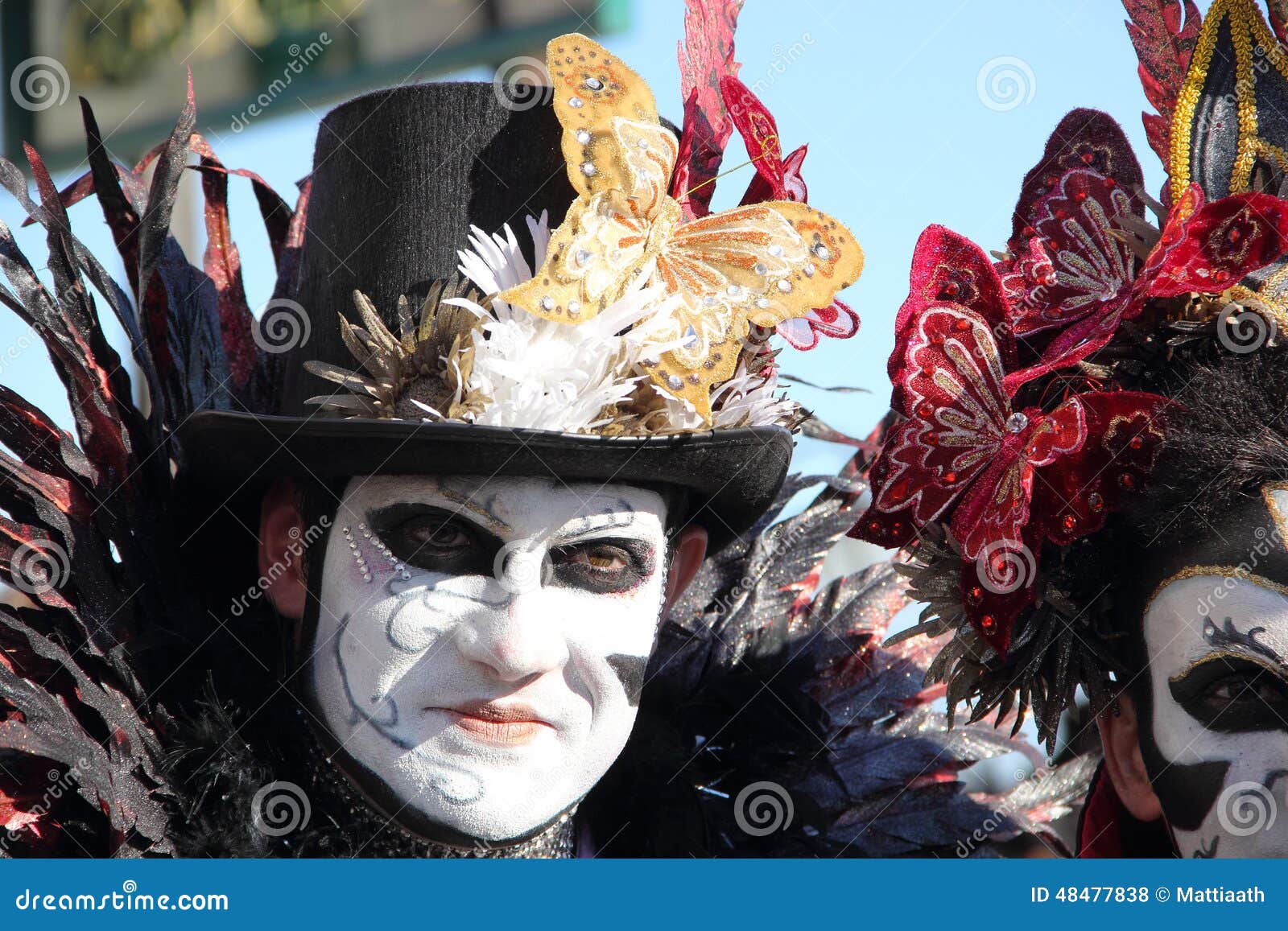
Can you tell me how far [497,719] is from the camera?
265 centimetres

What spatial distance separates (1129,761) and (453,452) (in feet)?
4.48

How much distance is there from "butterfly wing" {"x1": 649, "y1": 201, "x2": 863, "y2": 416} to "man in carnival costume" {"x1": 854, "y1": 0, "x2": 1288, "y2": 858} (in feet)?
0.67

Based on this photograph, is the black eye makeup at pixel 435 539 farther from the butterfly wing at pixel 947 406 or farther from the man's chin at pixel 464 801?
the butterfly wing at pixel 947 406

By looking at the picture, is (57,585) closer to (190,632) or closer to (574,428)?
(190,632)

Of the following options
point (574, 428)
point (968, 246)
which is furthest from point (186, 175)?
point (968, 246)

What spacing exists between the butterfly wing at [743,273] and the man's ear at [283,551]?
0.78m

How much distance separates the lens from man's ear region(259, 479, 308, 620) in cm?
285

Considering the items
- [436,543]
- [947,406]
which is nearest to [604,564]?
[436,543]

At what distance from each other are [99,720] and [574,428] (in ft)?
3.21

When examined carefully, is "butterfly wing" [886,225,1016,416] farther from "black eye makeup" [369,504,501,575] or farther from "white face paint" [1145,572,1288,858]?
"black eye makeup" [369,504,501,575]

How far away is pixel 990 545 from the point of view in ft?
9.00

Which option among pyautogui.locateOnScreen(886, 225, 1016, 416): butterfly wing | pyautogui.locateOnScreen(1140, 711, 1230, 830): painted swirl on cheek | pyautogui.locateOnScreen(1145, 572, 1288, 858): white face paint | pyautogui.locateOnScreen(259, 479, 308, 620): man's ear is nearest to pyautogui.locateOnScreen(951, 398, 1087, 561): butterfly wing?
pyautogui.locateOnScreen(886, 225, 1016, 416): butterfly wing

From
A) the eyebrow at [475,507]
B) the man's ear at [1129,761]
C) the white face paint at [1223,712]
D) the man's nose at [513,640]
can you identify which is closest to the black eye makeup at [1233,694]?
the white face paint at [1223,712]

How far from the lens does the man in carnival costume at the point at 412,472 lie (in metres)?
2.63
